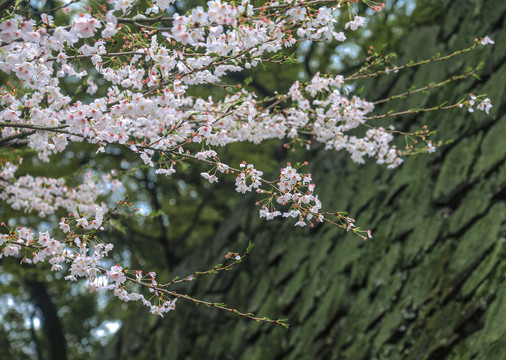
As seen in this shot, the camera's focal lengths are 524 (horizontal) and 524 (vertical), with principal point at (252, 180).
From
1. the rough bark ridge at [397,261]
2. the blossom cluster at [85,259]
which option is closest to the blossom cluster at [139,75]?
the blossom cluster at [85,259]

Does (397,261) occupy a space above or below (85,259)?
above

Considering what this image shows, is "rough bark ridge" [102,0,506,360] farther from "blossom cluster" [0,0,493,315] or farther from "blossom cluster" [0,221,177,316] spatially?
"blossom cluster" [0,221,177,316]

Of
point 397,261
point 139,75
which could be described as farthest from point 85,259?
point 397,261

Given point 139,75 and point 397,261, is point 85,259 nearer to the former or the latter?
point 139,75

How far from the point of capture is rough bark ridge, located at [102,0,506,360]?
4453 millimetres

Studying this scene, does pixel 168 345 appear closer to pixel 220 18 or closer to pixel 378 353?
pixel 378 353

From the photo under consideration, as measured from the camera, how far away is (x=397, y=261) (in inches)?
207

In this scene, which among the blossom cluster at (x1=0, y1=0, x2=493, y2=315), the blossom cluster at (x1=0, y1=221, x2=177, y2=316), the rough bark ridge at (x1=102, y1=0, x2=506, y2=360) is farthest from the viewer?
the rough bark ridge at (x1=102, y1=0, x2=506, y2=360)

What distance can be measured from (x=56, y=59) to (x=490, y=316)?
360cm

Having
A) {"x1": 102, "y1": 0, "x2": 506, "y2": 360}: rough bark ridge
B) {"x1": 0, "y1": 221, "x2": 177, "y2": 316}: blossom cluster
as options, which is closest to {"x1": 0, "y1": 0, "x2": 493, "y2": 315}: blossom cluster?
{"x1": 0, "y1": 221, "x2": 177, "y2": 316}: blossom cluster

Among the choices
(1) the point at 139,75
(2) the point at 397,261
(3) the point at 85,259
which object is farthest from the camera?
(2) the point at 397,261

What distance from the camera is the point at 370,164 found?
6578mm

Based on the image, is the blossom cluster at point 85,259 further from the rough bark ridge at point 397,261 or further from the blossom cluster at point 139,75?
the rough bark ridge at point 397,261

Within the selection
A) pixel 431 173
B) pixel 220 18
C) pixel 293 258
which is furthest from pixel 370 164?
pixel 220 18
